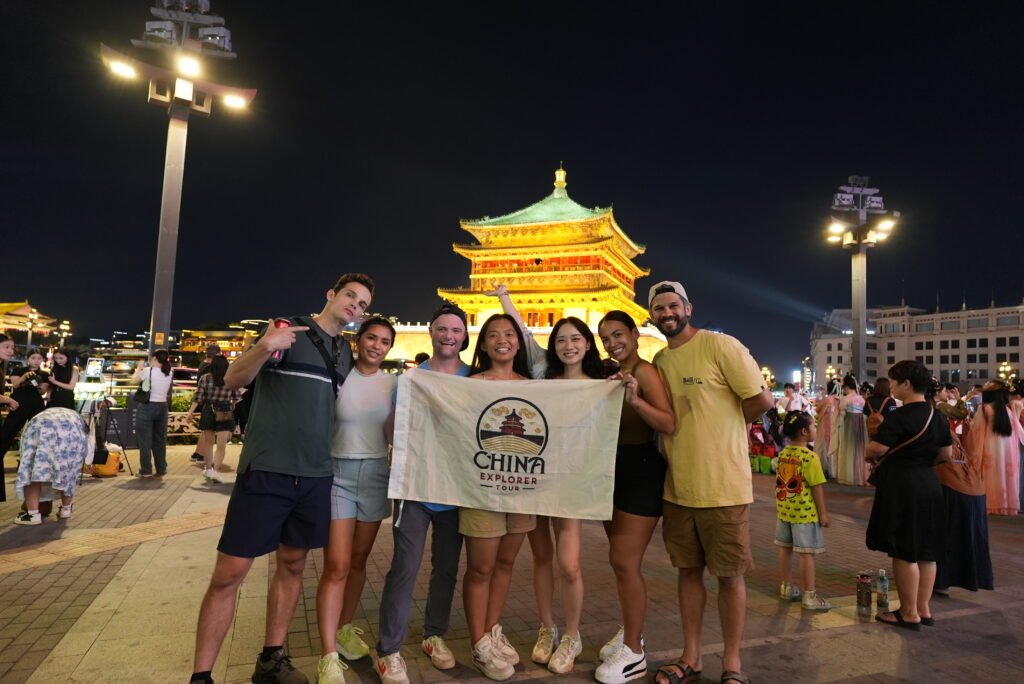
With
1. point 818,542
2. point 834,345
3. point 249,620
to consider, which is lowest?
point 249,620

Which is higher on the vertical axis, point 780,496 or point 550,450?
point 550,450

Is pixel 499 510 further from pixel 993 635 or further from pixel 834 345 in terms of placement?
pixel 834 345

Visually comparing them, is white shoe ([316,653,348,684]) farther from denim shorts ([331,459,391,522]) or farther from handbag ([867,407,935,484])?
handbag ([867,407,935,484])

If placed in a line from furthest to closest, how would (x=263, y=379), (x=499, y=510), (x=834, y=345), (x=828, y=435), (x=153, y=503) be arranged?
1. (x=834, y=345)
2. (x=828, y=435)
3. (x=153, y=503)
4. (x=499, y=510)
5. (x=263, y=379)

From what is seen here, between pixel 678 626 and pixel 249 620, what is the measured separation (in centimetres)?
303

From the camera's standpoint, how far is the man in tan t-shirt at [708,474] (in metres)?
3.24

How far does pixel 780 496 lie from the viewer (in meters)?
4.94

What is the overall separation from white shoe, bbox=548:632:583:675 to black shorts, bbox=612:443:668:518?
2.75 feet

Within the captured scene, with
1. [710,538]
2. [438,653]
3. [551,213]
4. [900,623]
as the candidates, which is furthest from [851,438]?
[551,213]

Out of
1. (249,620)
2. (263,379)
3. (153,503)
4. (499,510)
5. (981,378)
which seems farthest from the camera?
(981,378)

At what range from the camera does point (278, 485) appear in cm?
294

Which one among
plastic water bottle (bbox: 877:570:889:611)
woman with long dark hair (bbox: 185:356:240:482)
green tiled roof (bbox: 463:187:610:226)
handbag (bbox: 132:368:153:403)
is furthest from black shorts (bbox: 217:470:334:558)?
green tiled roof (bbox: 463:187:610:226)

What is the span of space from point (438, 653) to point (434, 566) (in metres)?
0.47

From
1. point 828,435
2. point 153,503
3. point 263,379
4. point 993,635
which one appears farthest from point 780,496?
point 828,435
